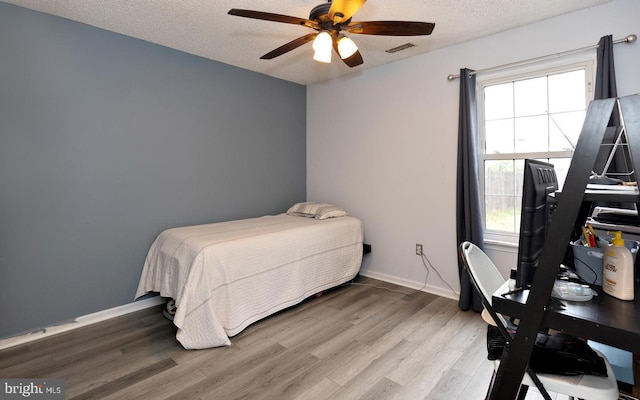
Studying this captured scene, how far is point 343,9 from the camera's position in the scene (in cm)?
174

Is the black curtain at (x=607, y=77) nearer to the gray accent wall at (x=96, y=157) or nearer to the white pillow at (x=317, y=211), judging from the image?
the white pillow at (x=317, y=211)

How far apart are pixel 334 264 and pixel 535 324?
2463 millimetres

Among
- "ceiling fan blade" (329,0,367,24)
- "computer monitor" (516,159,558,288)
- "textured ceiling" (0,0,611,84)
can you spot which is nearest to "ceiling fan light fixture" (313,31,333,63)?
"ceiling fan blade" (329,0,367,24)

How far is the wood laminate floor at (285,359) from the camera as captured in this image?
1.84m

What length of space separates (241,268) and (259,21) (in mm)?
1933

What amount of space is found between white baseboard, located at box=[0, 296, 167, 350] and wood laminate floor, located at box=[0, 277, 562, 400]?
0.07m

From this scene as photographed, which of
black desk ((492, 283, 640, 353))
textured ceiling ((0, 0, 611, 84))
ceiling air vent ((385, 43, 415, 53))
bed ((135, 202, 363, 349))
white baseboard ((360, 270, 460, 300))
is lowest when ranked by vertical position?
white baseboard ((360, 270, 460, 300))

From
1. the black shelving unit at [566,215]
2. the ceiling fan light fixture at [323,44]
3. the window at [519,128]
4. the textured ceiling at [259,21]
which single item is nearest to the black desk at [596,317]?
the black shelving unit at [566,215]

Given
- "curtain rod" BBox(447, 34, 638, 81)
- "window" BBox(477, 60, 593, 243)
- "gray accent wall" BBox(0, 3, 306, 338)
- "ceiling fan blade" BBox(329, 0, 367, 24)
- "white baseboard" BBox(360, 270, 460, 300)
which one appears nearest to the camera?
"ceiling fan blade" BBox(329, 0, 367, 24)

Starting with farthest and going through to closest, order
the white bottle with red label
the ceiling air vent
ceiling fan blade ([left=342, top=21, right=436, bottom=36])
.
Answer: the ceiling air vent, ceiling fan blade ([left=342, top=21, right=436, bottom=36]), the white bottle with red label

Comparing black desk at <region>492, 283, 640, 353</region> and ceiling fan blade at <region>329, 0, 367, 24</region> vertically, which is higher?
ceiling fan blade at <region>329, 0, 367, 24</region>

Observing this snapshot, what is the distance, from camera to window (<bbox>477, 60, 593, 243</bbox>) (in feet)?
8.33

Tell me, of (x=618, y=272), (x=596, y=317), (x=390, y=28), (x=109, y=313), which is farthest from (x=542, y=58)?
(x=109, y=313)

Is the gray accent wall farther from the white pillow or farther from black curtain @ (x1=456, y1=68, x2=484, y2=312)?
black curtain @ (x1=456, y1=68, x2=484, y2=312)
